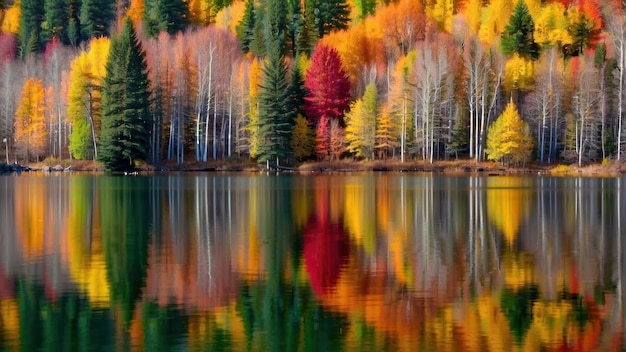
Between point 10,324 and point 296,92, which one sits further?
point 296,92

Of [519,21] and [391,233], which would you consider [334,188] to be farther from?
[519,21]

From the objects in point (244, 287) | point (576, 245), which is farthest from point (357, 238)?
point (244, 287)

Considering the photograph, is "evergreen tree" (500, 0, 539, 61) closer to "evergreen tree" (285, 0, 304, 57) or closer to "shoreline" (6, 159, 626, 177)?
"shoreline" (6, 159, 626, 177)

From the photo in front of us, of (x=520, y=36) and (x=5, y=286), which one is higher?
(x=520, y=36)

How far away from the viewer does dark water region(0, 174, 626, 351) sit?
13.1 metres

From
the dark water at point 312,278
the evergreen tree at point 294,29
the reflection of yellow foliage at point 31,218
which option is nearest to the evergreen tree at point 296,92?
the evergreen tree at point 294,29

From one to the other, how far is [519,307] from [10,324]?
8.48 m

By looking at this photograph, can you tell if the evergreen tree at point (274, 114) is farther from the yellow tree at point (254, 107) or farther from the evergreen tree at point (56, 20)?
the evergreen tree at point (56, 20)

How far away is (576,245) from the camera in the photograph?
23219 mm

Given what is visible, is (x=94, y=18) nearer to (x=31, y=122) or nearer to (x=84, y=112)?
(x=31, y=122)

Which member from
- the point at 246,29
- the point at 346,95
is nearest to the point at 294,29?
the point at 246,29

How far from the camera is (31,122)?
88500mm

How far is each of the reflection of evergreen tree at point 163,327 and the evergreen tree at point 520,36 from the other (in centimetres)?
7424

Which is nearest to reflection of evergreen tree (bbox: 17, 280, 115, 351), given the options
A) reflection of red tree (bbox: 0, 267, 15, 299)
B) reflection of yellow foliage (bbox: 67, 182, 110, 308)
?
reflection of red tree (bbox: 0, 267, 15, 299)
